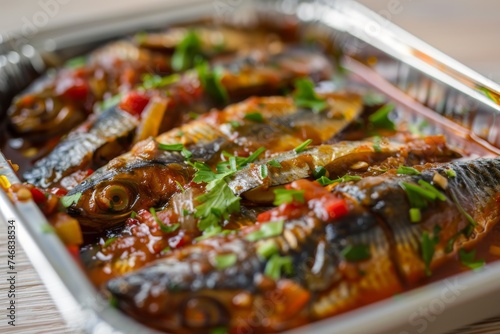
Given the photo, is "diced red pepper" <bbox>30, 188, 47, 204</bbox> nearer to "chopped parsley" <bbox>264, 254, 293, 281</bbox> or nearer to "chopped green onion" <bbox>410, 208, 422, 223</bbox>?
"chopped parsley" <bbox>264, 254, 293, 281</bbox>

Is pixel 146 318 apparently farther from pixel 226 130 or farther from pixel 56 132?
pixel 56 132

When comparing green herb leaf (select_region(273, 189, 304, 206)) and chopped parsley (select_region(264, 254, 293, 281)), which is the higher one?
green herb leaf (select_region(273, 189, 304, 206))

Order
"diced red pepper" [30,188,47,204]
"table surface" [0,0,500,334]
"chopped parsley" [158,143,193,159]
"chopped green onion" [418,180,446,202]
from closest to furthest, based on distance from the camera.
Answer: "chopped green onion" [418,180,446,202], "diced red pepper" [30,188,47,204], "chopped parsley" [158,143,193,159], "table surface" [0,0,500,334]

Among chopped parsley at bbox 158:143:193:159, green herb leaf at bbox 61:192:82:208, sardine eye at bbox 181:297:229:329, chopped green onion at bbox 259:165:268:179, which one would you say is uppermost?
chopped green onion at bbox 259:165:268:179

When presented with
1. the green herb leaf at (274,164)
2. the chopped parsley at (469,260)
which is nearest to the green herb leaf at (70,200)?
the green herb leaf at (274,164)

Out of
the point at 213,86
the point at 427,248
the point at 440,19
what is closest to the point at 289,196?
the point at 427,248

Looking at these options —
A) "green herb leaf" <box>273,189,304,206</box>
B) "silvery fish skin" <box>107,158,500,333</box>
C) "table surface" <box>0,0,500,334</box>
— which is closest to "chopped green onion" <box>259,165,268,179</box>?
"green herb leaf" <box>273,189,304,206</box>

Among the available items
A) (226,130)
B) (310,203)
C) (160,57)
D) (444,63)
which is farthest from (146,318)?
(160,57)

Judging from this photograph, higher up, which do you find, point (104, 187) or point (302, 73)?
point (302, 73)
